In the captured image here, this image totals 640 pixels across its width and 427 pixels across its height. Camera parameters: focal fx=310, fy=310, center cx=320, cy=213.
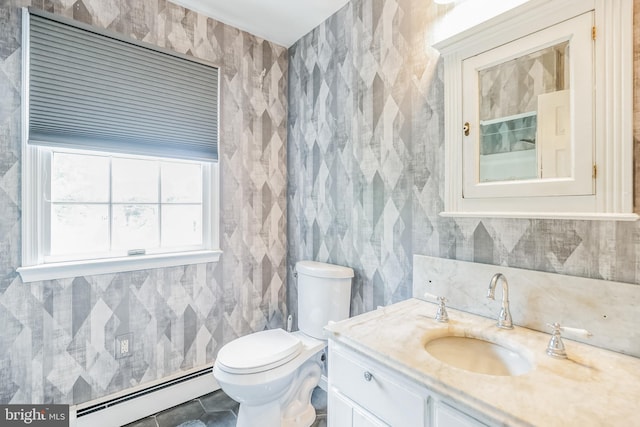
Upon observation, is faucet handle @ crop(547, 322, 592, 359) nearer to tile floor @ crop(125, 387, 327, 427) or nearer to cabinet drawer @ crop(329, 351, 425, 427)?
cabinet drawer @ crop(329, 351, 425, 427)

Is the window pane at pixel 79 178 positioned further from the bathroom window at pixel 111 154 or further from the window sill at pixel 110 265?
the window sill at pixel 110 265

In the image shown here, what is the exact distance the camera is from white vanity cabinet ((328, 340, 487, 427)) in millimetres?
801

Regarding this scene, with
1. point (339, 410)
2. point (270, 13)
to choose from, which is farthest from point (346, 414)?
point (270, 13)

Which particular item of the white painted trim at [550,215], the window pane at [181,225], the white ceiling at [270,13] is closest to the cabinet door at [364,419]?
the white painted trim at [550,215]

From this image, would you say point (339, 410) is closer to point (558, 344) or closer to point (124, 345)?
point (558, 344)

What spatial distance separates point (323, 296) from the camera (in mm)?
1830

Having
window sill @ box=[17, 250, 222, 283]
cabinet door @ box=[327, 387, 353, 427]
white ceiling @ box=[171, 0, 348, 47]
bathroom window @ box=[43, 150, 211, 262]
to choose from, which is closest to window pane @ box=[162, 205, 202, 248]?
bathroom window @ box=[43, 150, 211, 262]

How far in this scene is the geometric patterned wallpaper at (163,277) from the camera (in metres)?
1.48

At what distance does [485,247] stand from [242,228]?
5.02 ft

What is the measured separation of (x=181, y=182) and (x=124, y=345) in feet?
3.31

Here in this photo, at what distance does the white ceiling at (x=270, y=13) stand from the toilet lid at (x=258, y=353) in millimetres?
1984

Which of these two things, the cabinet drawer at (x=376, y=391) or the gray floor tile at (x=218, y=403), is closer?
the cabinet drawer at (x=376, y=391)

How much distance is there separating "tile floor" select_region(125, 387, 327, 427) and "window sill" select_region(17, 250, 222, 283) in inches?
34.2

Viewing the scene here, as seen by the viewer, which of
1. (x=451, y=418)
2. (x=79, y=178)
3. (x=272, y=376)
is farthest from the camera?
(x=79, y=178)
